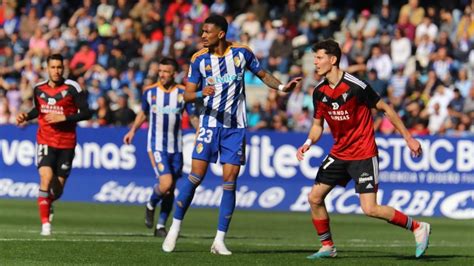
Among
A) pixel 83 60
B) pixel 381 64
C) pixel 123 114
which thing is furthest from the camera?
pixel 83 60

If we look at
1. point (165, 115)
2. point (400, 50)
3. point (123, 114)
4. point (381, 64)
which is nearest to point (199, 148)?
point (165, 115)

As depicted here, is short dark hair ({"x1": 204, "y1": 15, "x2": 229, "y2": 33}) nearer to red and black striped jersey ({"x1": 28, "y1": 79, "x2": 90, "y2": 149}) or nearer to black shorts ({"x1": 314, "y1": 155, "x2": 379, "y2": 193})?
black shorts ({"x1": 314, "y1": 155, "x2": 379, "y2": 193})

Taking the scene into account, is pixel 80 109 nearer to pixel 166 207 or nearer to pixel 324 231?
pixel 166 207

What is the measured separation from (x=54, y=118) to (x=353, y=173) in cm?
509

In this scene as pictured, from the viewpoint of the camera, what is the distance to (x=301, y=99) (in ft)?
88.0

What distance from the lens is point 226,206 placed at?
43.0ft

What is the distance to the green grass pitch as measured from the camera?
12.3 metres

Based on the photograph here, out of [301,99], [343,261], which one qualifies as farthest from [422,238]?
[301,99]

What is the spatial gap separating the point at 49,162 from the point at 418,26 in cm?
1422

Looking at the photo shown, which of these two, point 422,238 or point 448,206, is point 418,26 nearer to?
point 448,206

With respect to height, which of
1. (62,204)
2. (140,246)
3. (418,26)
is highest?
(418,26)

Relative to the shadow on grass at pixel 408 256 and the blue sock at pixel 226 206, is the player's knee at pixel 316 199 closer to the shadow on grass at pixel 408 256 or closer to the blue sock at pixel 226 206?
the shadow on grass at pixel 408 256

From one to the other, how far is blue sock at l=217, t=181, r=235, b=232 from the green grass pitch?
354 mm

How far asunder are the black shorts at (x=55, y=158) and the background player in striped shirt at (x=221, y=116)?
3.59 metres
